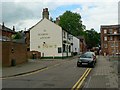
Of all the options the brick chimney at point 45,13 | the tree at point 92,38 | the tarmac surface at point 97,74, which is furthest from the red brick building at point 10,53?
the tree at point 92,38

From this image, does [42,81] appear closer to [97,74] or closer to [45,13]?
[97,74]

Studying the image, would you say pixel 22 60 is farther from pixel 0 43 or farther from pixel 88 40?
pixel 88 40

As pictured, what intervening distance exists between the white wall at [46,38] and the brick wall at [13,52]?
64.5ft

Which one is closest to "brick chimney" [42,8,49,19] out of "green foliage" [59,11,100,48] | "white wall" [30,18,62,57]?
"white wall" [30,18,62,57]

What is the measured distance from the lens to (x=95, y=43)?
138000 millimetres

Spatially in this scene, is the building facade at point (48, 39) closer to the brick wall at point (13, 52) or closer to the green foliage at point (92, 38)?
the brick wall at point (13, 52)

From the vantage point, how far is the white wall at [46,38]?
183 feet

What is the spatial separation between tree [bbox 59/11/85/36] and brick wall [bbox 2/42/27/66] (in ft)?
212

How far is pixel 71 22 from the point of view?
4013 inches

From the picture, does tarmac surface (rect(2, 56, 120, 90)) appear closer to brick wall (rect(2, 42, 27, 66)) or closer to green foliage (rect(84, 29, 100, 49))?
brick wall (rect(2, 42, 27, 66))

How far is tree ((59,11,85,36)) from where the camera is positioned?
333 ft

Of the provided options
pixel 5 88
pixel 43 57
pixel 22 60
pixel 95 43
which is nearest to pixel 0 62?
pixel 22 60

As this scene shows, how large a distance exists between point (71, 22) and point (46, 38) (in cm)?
4655

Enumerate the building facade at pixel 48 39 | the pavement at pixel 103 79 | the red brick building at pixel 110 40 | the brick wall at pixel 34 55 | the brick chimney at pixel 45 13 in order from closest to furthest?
the pavement at pixel 103 79
the brick wall at pixel 34 55
the building facade at pixel 48 39
the brick chimney at pixel 45 13
the red brick building at pixel 110 40
